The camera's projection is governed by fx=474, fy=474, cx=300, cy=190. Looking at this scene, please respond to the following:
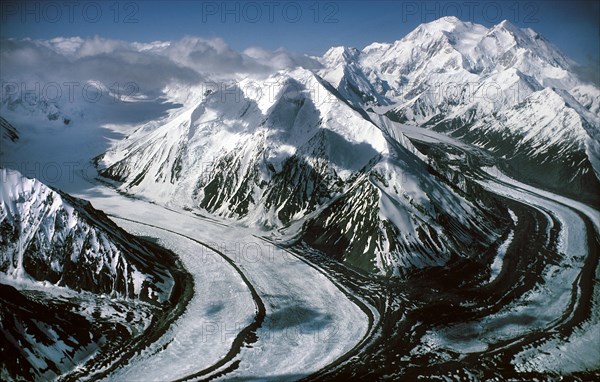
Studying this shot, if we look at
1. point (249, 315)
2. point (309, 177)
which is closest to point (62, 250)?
point (249, 315)

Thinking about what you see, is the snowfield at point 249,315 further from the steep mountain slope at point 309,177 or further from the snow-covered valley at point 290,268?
the steep mountain slope at point 309,177

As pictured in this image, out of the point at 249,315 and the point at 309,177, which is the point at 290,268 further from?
the point at 309,177

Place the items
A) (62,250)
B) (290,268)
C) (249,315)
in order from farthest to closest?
1. (290,268)
2. (62,250)
3. (249,315)

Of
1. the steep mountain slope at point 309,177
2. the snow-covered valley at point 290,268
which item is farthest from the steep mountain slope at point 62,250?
the steep mountain slope at point 309,177

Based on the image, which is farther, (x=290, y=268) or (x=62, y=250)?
(x=290, y=268)

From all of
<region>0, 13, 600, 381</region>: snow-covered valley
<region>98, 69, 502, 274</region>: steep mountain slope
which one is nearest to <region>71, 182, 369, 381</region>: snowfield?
<region>0, 13, 600, 381</region>: snow-covered valley

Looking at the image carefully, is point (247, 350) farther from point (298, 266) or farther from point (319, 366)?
point (298, 266)

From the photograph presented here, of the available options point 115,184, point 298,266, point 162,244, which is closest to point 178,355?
point 298,266
